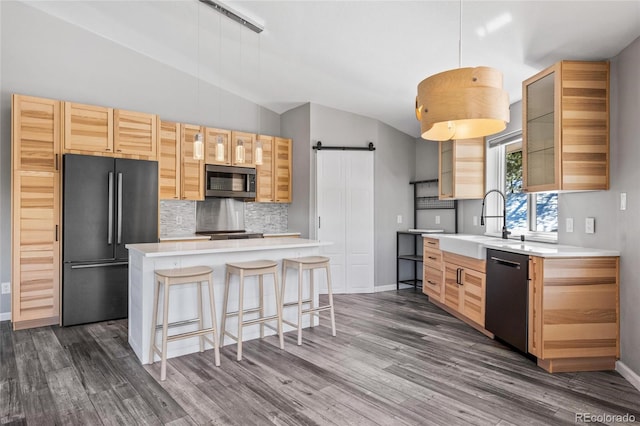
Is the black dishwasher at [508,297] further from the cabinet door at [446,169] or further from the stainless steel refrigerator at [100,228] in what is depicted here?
the stainless steel refrigerator at [100,228]

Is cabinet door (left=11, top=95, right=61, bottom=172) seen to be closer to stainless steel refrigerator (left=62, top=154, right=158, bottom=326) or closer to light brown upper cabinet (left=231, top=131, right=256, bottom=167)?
stainless steel refrigerator (left=62, top=154, right=158, bottom=326)

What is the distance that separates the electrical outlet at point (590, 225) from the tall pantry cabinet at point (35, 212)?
16.6 feet

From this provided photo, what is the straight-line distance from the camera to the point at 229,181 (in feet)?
17.3

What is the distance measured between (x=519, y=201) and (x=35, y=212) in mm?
5225

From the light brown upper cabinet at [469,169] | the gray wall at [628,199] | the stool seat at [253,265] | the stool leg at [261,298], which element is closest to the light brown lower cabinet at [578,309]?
the gray wall at [628,199]

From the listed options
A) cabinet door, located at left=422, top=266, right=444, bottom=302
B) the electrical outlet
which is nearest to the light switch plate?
the electrical outlet

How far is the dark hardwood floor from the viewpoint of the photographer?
2188mm

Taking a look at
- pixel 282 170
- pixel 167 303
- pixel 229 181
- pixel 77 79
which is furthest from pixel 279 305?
pixel 77 79

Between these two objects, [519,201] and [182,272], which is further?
[519,201]

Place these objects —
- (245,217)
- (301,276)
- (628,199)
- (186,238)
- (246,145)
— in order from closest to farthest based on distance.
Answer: (628,199) < (301,276) < (186,238) < (246,145) < (245,217)

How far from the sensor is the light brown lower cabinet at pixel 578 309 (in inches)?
110

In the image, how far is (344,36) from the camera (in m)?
3.49

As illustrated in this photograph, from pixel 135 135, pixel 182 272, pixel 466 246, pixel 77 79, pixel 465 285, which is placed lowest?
pixel 465 285

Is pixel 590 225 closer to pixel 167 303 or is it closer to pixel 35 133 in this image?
pixel 167 303
